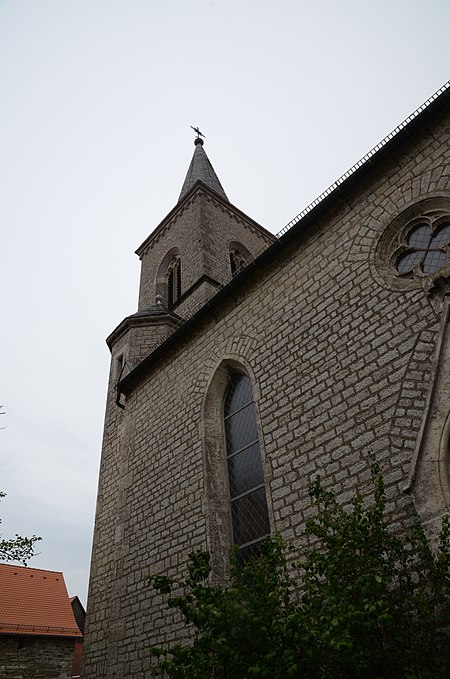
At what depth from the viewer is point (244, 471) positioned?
287 inches

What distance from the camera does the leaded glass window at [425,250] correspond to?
18.7ft

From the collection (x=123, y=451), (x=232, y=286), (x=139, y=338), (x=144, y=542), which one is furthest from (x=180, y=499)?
(x=139, y=338)

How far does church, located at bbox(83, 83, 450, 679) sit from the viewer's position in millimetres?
5039

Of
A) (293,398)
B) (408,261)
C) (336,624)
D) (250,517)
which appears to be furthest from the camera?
(250,517)

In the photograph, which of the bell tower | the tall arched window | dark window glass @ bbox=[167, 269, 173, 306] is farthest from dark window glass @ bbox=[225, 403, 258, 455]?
dark window glass @ bbox=[167, 269, 173, 306]

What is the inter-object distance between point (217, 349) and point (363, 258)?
9.62 feet

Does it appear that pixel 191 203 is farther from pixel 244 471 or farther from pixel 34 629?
pixel 34 629

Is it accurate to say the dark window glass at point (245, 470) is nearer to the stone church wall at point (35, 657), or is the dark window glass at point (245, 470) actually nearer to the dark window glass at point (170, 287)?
the dark window glass at point (170, 287)

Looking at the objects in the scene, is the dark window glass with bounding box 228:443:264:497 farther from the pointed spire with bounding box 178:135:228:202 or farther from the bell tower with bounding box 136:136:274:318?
the pointed spire with bounding box 178:135:228:202

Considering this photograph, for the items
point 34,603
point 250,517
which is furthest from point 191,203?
point 34,603

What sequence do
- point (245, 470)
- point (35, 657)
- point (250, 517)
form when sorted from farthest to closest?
point (35, 657), point (245, 470), point (250, 517)

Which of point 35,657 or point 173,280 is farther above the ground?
point 173,280

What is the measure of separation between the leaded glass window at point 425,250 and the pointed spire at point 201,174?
1378 centimetres

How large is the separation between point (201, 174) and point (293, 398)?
16896 mm
